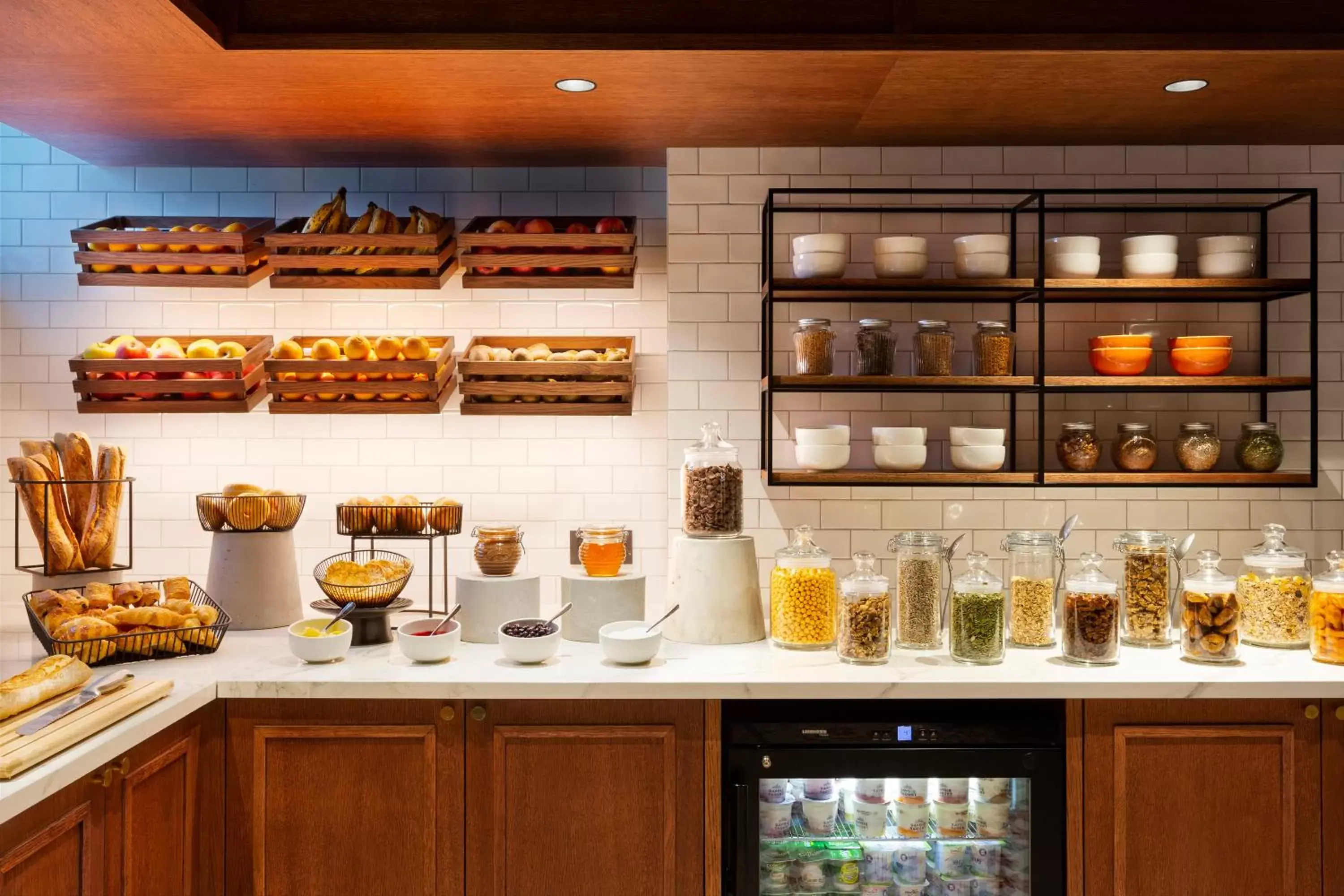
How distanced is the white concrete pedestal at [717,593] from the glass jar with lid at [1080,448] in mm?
1026

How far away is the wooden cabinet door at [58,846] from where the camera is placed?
1863mm

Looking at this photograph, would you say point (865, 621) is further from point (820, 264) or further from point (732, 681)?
point (820, 264)

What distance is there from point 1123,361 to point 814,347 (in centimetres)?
94

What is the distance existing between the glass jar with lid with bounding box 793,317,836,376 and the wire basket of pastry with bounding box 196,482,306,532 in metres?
1.57

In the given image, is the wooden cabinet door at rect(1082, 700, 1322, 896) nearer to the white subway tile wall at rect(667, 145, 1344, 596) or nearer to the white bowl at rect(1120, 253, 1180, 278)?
the white subway tile wall at rect(667, 145, 1344, 596)

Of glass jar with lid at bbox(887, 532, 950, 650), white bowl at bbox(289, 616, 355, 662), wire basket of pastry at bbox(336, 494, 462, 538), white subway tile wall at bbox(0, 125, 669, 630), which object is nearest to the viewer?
white bowl at bbox(289, 616, 355, 662)

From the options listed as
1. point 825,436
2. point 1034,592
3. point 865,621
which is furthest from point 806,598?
point 1034,592

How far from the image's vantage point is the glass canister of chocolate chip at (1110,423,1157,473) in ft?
10.2

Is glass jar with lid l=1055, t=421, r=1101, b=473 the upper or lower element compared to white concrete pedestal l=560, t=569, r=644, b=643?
upper

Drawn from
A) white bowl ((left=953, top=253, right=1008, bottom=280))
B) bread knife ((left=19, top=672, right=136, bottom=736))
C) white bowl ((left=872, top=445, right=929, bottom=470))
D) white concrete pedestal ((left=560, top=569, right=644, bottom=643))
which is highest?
white bowl ((left=953, top=253, right=1008, bottom=280))

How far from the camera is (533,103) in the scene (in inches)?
114

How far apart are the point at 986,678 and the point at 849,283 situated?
121cm

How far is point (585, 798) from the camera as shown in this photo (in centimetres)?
255

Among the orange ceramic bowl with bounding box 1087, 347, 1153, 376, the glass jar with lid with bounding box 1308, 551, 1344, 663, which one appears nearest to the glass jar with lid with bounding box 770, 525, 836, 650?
the orange ceramic bowl with bounding box 1087, 347, 1153, 376
